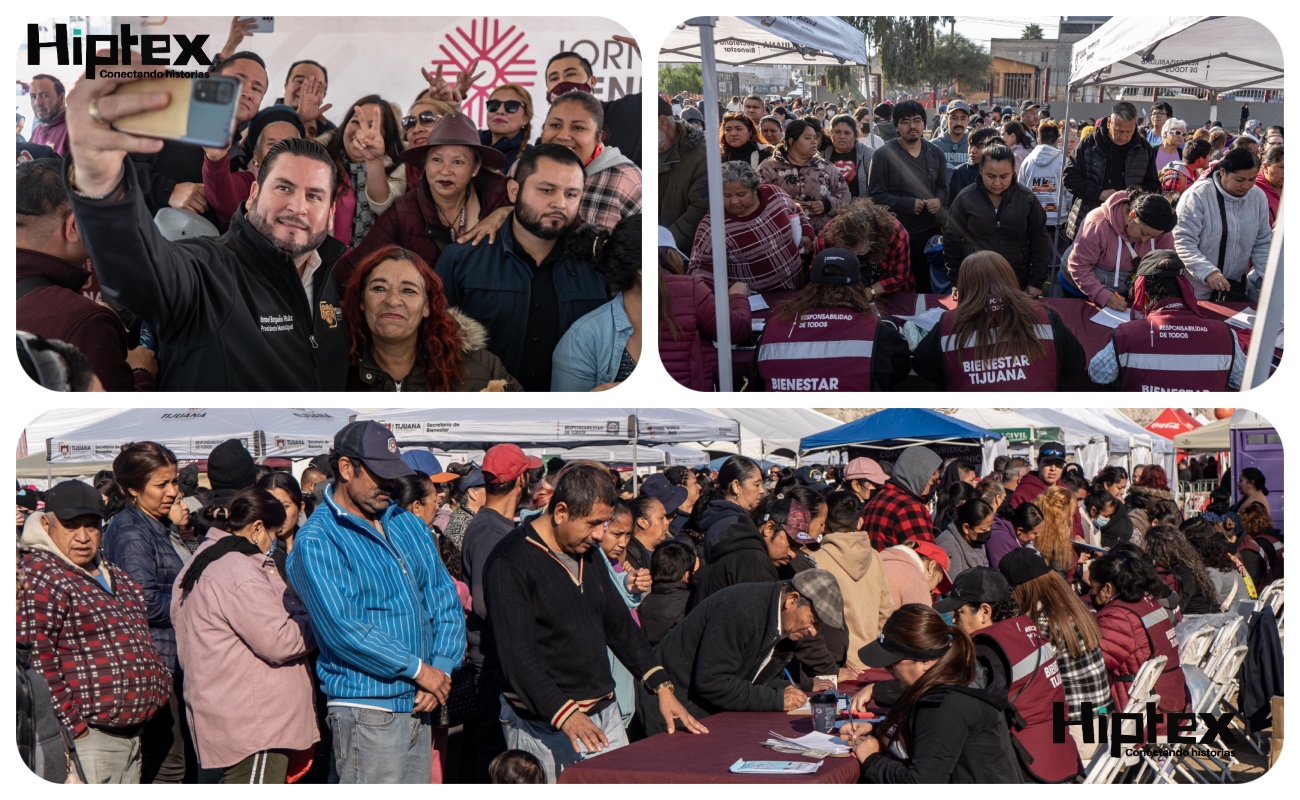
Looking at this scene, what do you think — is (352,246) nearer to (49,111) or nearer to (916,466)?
(49,111)

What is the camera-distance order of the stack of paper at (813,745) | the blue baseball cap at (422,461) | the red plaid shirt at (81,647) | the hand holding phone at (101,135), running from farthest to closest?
the blue baseball cap at (422,461) → the red plaid shirt at (81,647) → the hand holding phone at (101,135) → the stack of paper at (813,745)

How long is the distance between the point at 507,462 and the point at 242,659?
2.54 feet

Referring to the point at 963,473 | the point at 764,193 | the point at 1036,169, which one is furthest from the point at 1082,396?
the point at 764,193

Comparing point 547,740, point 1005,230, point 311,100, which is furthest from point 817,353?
point 311,100

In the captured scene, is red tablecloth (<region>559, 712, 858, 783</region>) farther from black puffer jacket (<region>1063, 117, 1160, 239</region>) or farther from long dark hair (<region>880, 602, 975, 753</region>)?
black puffer jacket (<region>1063, 117, 1160, 239</region>)

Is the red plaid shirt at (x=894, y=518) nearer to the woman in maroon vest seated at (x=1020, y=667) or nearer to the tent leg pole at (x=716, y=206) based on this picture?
the woman in maroon vest seated at (x=1020, y=667)

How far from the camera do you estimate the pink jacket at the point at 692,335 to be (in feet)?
9.64

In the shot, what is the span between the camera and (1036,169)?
118 inches

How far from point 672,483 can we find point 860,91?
1100 millimetres

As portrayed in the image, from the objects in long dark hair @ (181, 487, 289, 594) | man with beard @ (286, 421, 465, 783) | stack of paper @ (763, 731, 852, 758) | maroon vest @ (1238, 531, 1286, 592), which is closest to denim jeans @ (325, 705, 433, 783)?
man with beard @ (286, 421, 465, 783)

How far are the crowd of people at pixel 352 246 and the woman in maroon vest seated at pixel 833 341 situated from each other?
15.2 inches

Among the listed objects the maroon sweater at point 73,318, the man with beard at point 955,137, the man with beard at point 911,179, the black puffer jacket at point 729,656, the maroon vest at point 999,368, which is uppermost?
the man with beard at point 955,137

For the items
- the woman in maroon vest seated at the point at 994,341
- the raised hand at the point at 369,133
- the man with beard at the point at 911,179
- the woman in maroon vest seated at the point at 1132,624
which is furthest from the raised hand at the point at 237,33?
the woman in maroon vest seated at the point at 1132,624

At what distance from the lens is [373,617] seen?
278cm
